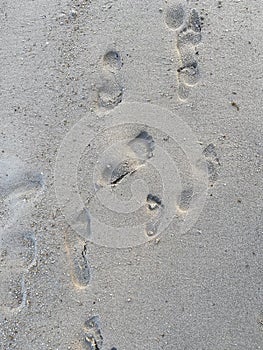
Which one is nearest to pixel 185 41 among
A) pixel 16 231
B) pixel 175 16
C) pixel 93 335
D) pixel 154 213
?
pixel 175 16

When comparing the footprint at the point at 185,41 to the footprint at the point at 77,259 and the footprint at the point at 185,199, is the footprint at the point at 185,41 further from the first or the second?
→ the footprint at the point at 77,259

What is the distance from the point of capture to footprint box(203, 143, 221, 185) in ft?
11.8

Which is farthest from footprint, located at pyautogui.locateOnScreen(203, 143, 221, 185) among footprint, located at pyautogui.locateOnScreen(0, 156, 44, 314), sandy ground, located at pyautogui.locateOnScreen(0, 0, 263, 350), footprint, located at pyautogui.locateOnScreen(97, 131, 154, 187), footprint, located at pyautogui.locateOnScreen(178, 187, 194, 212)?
footprint, located at pyautogui.locateOnScreen(0, 156, 44, 314)

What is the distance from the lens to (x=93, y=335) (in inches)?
141

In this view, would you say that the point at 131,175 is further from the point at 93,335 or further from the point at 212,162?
the point at 93,335

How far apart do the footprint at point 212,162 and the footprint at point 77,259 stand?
135cm

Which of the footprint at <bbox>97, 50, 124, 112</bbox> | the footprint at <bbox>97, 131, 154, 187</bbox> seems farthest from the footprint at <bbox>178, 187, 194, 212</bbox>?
the footprint at <bbox>97, 50, 124, 112</bbox>

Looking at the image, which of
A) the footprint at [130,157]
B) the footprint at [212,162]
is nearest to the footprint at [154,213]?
the footprint at [130,157]

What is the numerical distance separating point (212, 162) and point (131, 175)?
0.78m

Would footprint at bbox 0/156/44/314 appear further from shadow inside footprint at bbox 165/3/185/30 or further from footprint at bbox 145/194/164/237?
shadow inside footprint at bbox 165/3/185/30

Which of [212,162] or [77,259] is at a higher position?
[212,162]

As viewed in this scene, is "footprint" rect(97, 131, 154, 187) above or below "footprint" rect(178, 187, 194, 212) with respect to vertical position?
above

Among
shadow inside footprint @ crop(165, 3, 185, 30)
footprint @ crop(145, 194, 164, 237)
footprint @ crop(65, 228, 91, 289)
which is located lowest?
footprint @ crop(65, 228, 91, 289)

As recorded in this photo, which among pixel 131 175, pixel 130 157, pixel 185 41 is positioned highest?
pixel 185 41
